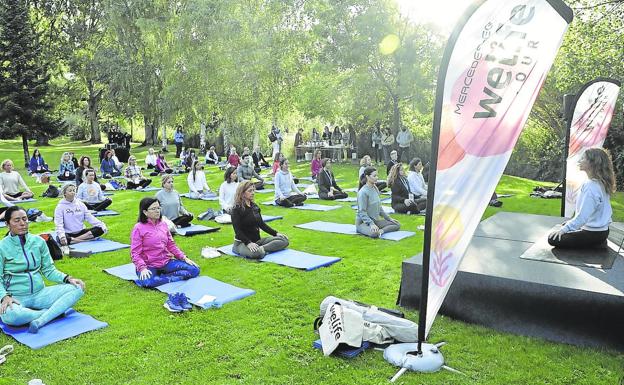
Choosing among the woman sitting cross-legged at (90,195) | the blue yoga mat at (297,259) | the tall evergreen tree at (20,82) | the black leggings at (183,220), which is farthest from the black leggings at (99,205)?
the tall evergreen tree at (20,82)

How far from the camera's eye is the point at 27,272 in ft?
16.2

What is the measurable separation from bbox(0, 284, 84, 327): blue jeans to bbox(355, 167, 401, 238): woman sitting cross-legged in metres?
4.70

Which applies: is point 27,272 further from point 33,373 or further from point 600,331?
point 600,331

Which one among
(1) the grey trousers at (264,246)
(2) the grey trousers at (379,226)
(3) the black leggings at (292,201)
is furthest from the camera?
(3) the black leggings at (292,201)

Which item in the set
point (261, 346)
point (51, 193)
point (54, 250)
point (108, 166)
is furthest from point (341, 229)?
point (108, 166)

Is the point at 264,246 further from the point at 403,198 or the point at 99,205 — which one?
the point at 99,205

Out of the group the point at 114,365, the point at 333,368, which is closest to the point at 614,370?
the point at 333,368

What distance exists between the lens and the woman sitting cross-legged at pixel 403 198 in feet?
35.1

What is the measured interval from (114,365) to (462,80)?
11.2 feet

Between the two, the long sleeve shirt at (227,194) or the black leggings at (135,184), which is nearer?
the long sleeve shirt at (227,194)

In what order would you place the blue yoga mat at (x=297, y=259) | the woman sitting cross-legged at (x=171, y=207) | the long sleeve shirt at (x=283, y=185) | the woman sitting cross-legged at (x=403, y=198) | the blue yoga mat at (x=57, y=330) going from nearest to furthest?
the blue yoga mat at (x=57, y=330)
the blue yoga mat at (x=297, y=259)
the woman sitting cross-legged at (x=171, y=207)
the woman sitting cross-legged at (x=403, y=198)
the long sleeve shirt at (x=283, y=185)

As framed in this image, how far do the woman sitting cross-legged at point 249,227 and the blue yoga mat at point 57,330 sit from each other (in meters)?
2.50

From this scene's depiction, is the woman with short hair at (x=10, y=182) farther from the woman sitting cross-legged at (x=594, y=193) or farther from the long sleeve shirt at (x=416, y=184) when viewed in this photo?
the woman sitting cross-legged at (x=594, y=193)

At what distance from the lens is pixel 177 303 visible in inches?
209
